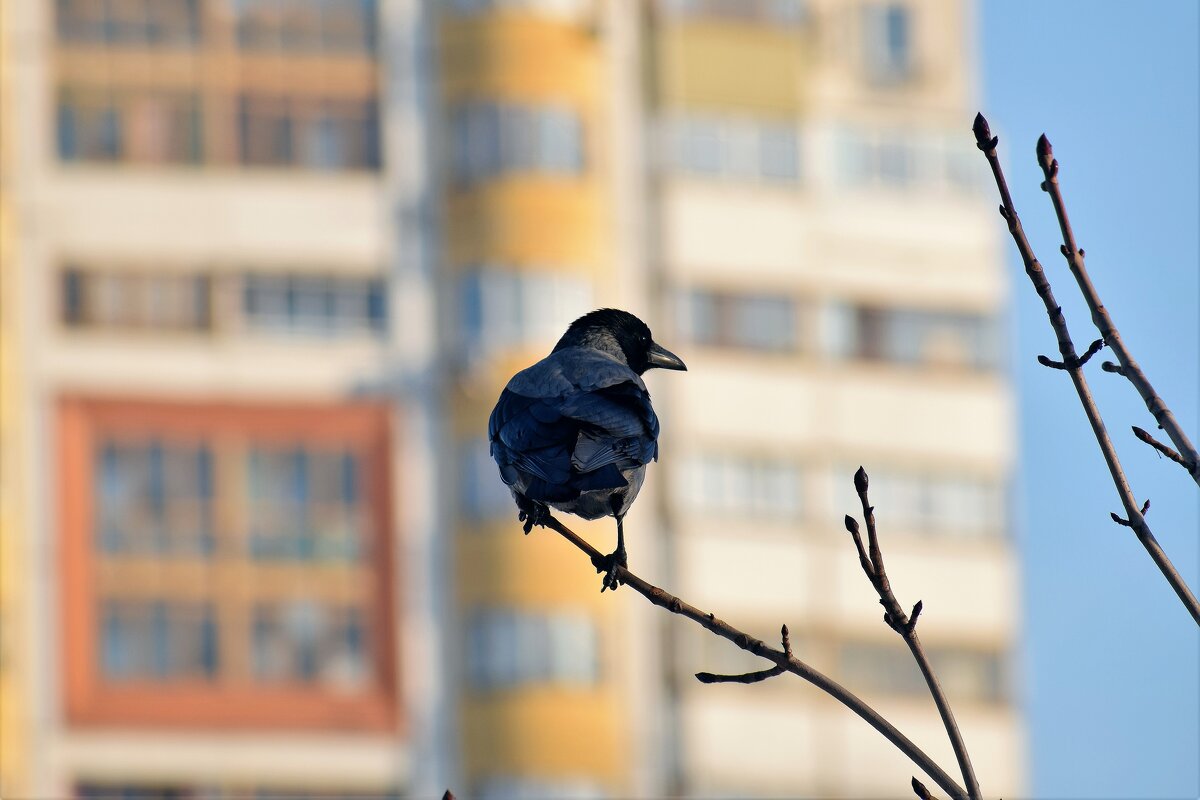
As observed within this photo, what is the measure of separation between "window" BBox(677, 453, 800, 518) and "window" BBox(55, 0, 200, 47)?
14168mm

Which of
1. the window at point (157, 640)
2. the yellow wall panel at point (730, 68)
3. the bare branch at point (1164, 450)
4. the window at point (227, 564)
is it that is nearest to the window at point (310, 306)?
the window at point (227, 564)

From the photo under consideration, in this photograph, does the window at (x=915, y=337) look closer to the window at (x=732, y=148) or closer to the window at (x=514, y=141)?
the window at (x=732, y=148)

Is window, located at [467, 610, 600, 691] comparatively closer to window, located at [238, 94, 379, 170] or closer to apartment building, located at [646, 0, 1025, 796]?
apartment building, located at [646, 0, 1025, 796]

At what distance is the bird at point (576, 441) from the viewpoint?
7.32m

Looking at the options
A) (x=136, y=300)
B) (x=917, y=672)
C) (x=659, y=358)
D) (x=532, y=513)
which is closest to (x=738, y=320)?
(x=917, y=672)

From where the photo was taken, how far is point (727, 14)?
4644cm

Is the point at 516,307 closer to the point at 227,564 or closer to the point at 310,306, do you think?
the point at 310,306

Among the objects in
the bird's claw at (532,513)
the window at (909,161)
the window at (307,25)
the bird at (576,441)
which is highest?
the window at (307,25)

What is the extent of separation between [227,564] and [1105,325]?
41697mm

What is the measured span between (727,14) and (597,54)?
10.0 feet

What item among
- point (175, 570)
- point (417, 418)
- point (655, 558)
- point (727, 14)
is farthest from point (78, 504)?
point (727, 14)

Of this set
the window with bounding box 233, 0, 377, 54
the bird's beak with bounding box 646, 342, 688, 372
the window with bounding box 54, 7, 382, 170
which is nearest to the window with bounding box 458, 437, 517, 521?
the window with bounding box 54, 7, 382, 170

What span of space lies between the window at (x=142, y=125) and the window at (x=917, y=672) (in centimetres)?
1791

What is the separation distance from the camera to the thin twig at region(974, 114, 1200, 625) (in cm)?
407
